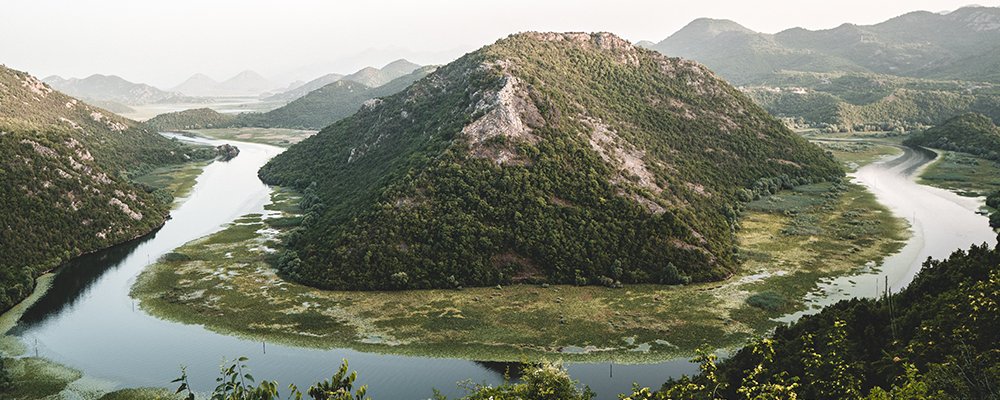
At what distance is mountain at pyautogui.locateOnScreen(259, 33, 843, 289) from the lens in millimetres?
Result: 110188

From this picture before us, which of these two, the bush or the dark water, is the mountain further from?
the dark water

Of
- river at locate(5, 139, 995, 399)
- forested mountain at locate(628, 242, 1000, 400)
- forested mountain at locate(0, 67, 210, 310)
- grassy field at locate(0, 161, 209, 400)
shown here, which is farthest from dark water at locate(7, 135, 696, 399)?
forested mountain at locate(628, 242, 1000, 400)

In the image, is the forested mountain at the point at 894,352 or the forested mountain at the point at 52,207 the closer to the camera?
the forested mountain at the point at 894,352

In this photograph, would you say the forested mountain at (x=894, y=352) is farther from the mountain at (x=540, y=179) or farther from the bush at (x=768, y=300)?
the mountain at (x=540, y=179)

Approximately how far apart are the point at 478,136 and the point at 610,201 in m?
31.7

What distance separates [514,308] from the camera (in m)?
97.2

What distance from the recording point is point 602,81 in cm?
18062

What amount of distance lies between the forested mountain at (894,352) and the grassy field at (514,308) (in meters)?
22.2

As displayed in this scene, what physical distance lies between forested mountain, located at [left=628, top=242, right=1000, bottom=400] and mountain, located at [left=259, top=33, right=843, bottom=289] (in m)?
44.0

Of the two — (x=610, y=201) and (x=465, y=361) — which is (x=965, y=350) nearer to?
(x=465, y=361)

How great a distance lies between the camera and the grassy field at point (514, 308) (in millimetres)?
86562

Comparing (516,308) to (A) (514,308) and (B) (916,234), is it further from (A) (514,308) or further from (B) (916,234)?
(B) (916,234)

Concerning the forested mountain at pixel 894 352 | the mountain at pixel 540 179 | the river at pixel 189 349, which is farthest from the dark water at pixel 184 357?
the mountain at pixel 540 179

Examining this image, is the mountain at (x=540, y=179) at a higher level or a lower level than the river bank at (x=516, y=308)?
higher
